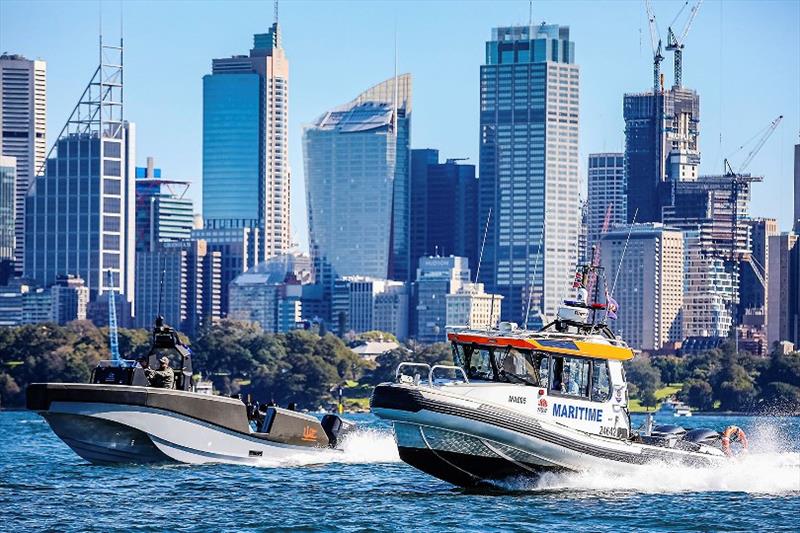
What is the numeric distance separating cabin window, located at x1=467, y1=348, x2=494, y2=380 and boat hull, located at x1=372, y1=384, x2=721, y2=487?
137 cm

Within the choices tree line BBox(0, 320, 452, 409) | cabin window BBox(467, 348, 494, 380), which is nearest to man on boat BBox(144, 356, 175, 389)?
cabin window BBox(467, 348, 494, 380)

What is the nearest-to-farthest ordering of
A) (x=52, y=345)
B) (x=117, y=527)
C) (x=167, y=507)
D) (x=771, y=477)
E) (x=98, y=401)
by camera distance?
(x=117, y=527) < (x=167, y=507) < (x=771, y=477) < (x=98, y=401) < (x=52, y=345)

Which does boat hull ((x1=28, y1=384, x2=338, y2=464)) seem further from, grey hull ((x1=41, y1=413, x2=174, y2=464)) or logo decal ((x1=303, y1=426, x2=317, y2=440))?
logo decal ((x1=303, y1=426, x2=317, y2=440))

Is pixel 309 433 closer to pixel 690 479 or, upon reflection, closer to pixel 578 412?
pixel 578 412

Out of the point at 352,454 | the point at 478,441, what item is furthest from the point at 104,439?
the point at 478,441

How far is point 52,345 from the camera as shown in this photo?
18762 centimetres

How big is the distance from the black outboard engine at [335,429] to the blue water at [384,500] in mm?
3526

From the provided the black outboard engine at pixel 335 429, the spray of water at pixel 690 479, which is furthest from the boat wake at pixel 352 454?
the spray of water at pixel 690 479

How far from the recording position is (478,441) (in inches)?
1843

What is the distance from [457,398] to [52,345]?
144920 mm

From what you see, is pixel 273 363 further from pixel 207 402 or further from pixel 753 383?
pixel 207 402

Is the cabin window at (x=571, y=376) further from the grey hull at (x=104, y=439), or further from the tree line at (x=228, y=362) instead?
the tree line at (x=228, y=362)

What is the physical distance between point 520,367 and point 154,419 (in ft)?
40.5

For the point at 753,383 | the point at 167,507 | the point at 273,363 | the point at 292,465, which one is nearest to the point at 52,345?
the point at 273,363
